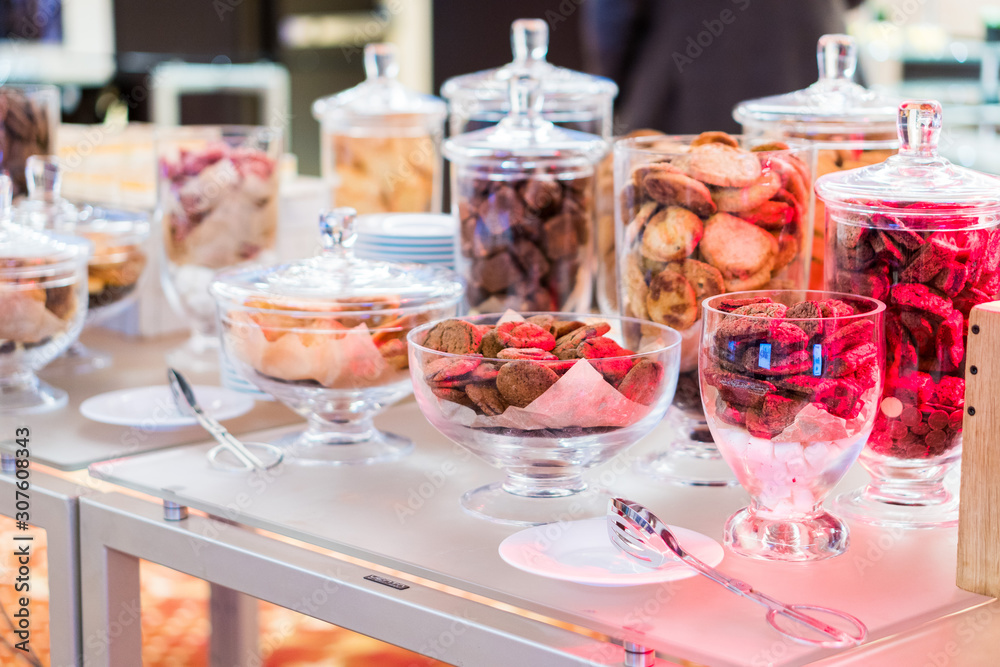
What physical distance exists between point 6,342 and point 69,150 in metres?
0.71

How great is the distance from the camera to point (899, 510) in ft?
2.73

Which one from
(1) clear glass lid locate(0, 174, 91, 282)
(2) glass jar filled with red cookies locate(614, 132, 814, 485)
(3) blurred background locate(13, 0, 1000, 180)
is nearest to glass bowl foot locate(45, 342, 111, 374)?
(1) clear glass lid locate(0, 174, 91, 282)

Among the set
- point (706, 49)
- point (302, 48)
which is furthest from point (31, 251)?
point (302, 48)

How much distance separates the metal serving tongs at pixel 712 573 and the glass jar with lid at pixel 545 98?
2.28 feet

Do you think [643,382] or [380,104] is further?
[380,104]

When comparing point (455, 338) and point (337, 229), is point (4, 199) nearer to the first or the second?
point (337, 229)

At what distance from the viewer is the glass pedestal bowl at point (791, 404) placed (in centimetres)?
70

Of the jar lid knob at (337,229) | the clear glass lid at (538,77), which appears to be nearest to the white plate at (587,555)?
the jar lid knob at (337,229)

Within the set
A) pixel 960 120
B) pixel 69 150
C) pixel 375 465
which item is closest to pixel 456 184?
pixel 375 465

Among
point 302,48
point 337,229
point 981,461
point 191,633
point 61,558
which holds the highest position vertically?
point 302,48

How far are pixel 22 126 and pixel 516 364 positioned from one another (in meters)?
1.04

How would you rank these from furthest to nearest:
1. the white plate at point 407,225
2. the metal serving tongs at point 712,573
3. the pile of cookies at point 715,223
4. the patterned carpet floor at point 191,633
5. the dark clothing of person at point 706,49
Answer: the dark clothing of person at point 706,49 → the white plate at point 407,225 → the patterned carpet floor at point 191,633 → the pile of cookies at point 715,223 → the metal serving tongs at point 712,573

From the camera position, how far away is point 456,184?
1.13 metres

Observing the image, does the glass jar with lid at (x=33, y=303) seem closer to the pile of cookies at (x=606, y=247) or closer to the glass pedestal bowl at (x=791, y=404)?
the pile of cookies at (x=606, y=247)
